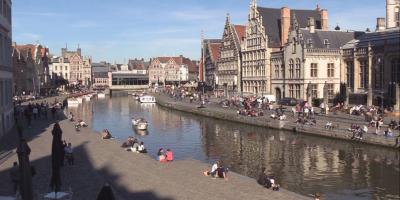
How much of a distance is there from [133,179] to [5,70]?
2192 cm

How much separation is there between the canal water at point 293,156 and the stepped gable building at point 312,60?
1666 cm

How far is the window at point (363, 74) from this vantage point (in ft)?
193

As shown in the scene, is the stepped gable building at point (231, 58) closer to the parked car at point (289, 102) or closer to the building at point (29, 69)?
the parked car at point (289, 102)

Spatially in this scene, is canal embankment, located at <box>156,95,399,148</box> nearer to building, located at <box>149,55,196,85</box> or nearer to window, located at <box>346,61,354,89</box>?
window, located at <box>346,61,354,89</box>

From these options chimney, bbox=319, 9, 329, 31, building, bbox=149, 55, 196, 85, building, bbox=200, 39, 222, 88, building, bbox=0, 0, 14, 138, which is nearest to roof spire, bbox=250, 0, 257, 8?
chimney, bbox=319, 9, 329, 31

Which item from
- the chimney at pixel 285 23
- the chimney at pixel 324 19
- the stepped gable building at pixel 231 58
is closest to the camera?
the chimney at pixel 285 23

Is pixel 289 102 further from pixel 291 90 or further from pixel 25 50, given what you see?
pixel 25 50

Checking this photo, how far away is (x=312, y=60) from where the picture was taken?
71.1m

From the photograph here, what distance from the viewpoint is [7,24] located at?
44.1 meters

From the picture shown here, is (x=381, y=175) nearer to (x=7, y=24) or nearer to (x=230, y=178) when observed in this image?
(x=230, y=178)

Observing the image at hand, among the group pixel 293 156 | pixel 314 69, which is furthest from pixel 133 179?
pixel 314 69

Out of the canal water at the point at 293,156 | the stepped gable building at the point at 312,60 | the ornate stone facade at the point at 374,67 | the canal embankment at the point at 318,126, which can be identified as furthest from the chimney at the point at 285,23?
the canal water at the point at 293,156

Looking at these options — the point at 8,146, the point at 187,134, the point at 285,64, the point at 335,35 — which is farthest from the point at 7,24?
the point at 335,35

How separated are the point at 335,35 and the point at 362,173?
47616 mm
